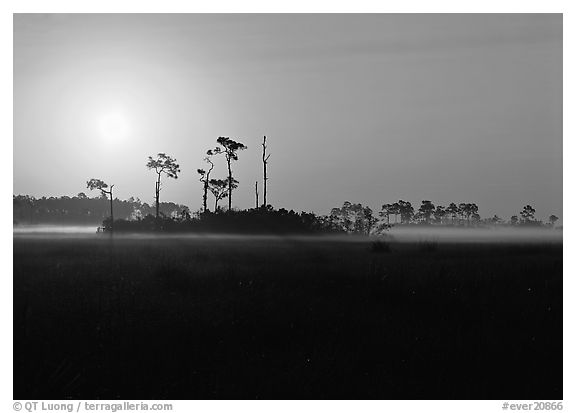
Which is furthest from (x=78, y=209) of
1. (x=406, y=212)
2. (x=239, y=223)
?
(x=406, y=212)

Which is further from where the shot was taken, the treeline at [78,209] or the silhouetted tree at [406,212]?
the silhouetted tree at [406,212]

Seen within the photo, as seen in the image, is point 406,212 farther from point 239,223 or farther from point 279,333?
point 279,333

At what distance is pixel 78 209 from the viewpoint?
875 inches

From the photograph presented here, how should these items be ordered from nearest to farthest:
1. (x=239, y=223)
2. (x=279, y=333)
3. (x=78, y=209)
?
(x=279, y=333), (x=78, y=209), (x=239, y=223)

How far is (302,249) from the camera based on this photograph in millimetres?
18688

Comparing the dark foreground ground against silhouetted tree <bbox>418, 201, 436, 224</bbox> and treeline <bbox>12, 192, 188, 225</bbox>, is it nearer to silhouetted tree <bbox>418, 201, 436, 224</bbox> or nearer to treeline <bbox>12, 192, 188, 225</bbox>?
treeline <bbox>12, 192, 188, 225</bbox>

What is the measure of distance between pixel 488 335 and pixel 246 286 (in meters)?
4.39

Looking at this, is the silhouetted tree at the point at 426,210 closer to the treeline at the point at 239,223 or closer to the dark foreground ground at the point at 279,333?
the treeline at the point at 239,223

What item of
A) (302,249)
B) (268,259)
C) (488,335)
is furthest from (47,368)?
(302,249)

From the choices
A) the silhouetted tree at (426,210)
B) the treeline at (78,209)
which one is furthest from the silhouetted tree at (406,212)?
the treeline at (78,209)

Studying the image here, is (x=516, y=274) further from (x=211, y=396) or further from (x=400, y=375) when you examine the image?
(x=211, y=396)

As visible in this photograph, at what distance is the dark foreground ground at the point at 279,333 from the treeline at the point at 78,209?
1275 millimetres

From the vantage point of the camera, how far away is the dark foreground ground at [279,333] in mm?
6949

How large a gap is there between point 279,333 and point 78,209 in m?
16.4
